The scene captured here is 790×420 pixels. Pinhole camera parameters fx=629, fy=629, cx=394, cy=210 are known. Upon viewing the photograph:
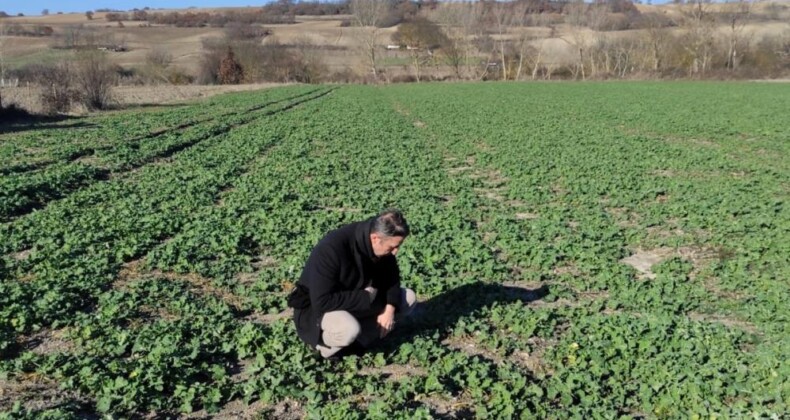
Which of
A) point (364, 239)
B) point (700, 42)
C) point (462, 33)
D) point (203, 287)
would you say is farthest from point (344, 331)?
point (462, 33)

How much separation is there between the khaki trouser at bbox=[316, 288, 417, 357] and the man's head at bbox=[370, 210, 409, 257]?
799 millimetres

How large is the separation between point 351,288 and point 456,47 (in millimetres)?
84733

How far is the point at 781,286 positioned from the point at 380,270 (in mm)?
5498

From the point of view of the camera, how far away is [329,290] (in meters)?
5.85

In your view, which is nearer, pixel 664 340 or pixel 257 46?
pixel 664 340

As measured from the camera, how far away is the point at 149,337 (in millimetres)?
6543

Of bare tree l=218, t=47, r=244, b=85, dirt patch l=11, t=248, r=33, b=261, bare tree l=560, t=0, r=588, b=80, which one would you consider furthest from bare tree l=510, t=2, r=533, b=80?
dirt patch l=11, t=248, r=33, b=261

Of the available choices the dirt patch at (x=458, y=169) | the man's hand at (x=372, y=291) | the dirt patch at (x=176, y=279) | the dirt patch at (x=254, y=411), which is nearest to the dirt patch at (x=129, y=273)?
the dirt patch at (x=176, y=279)

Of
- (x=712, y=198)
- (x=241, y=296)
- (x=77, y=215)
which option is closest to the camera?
(x=241, y=296)

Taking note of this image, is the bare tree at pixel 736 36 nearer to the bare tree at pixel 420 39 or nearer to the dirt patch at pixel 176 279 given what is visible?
the bare tree at pixel 420 39

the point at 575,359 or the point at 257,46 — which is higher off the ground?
the point at 257,46

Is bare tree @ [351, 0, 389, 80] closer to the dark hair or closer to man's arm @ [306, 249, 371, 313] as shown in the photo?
man's arm @ [306, 249, 371, 313]

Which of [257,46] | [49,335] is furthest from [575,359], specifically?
[257,46]

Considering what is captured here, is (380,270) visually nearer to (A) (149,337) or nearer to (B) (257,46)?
(A) (149,337)
